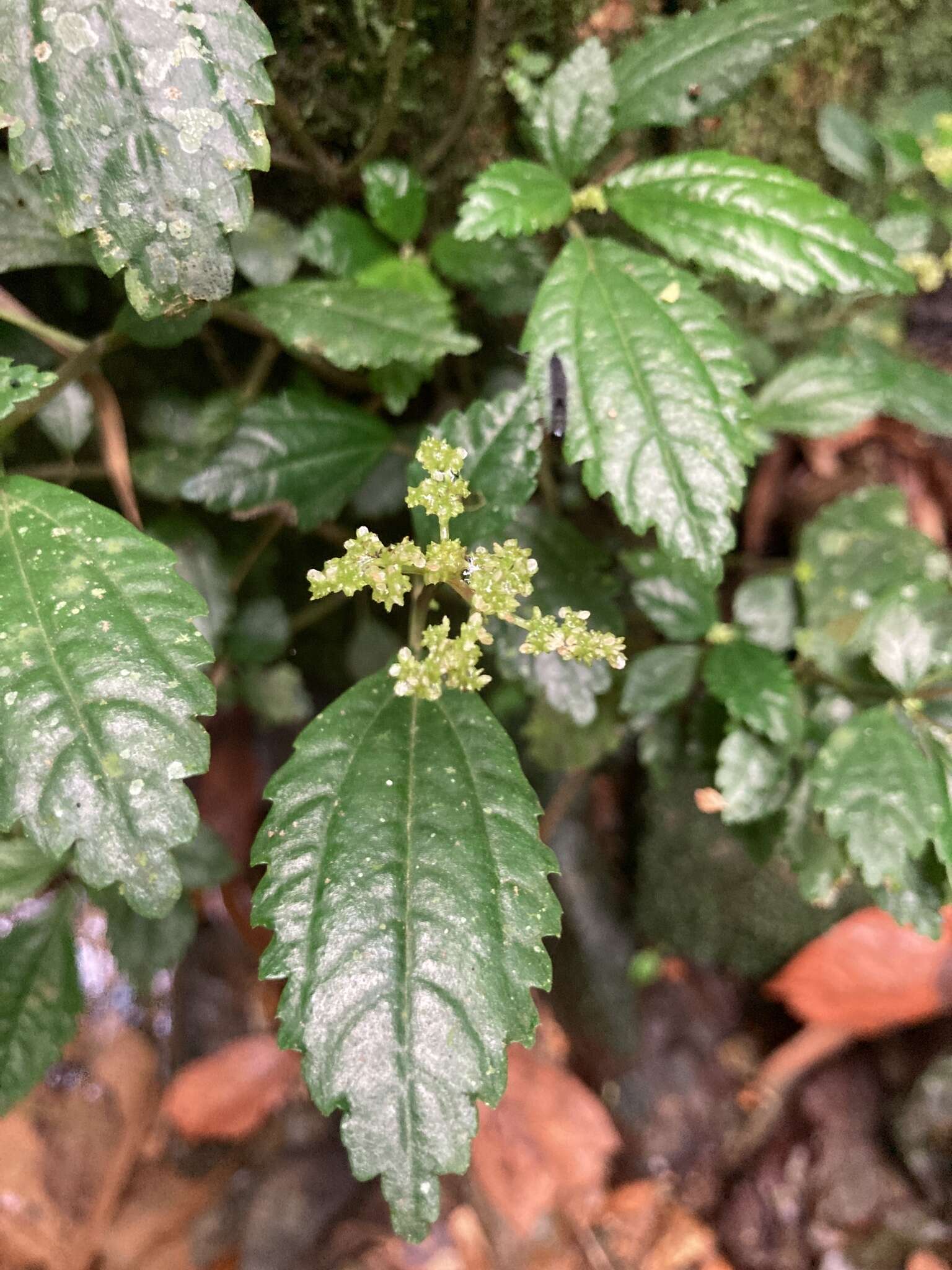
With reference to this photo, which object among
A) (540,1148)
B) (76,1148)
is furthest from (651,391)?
(76,1148)

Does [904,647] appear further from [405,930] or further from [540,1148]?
[540,1148]

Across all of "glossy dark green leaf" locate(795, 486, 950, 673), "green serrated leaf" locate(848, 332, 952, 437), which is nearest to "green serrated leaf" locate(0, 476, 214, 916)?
"glossy dark green leaf" locate(795, 486, 950, 673)

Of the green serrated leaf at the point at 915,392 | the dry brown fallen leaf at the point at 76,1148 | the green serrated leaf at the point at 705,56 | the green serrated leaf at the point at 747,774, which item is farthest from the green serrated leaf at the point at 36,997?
the green serrated leaf at the point at 915,392

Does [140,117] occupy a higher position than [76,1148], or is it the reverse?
[140,117]

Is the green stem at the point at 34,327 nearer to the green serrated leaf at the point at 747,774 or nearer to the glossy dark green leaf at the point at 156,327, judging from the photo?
the glossy dark green leaf at the point at 156,327

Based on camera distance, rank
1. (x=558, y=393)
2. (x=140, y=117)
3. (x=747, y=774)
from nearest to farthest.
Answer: (x=140, y=117) → (x=558, y=393) → (x=747, y=774)
